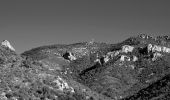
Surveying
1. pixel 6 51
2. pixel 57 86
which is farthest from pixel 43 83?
pixel 6 51

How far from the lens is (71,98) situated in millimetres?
93438

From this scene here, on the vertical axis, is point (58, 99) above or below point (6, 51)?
below

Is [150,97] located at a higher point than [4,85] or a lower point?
lower

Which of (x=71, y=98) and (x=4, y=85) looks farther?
(x=71, y=98)

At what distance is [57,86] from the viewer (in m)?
97.2

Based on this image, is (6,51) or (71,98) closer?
(71,98)

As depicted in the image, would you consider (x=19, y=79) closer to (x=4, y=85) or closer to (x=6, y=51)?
(x=4, y=85)

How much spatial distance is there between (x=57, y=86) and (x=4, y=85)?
1538 cm

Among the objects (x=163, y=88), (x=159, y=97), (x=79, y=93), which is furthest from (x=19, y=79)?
(x=163, y=88)

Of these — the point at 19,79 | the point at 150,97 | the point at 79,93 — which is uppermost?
the point at 19,79

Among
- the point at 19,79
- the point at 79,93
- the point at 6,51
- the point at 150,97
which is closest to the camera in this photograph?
the point at 19,79

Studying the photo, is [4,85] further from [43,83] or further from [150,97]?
[150,97]

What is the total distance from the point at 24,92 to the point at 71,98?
12.4 metres

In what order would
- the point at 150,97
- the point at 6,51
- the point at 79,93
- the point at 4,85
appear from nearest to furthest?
the point at 4,85 → the point at 79,93 → the point at 6,51 → the point at 150,97
